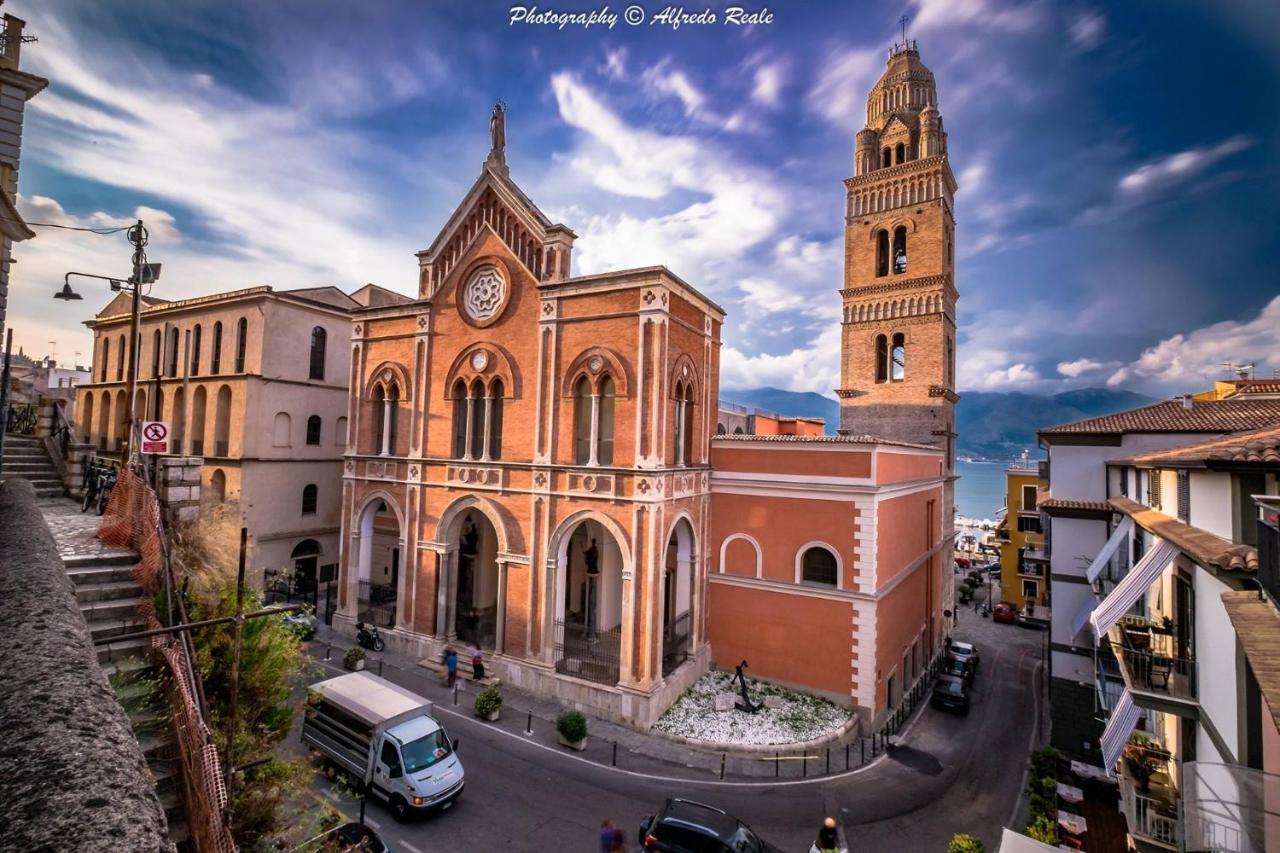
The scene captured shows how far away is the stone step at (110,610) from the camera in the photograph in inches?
273

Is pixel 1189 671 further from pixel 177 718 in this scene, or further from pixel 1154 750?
pixel 177 718

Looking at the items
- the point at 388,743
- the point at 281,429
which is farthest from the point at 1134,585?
the point at 281,429

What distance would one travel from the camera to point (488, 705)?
15.9 meters

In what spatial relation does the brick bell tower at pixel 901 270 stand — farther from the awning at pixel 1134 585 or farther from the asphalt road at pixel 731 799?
the awning at pixel 1134 585

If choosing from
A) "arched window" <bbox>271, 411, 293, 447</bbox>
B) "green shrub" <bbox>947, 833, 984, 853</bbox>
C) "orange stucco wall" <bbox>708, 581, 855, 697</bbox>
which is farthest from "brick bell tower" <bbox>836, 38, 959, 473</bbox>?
"arched window" <bbox>271, 411, 293, 447</bbox>

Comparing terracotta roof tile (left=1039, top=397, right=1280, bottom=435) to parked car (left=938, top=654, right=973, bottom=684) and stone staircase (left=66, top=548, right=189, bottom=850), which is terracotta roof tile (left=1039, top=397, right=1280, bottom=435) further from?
stone staircase (left=66, top=548, right=189, bottom=850)

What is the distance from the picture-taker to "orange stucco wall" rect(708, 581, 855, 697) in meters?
17.6

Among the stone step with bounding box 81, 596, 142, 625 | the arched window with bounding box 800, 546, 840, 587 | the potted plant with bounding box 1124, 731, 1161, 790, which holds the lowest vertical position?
the potted plant with bounding box 1124, 731, 1161, 790

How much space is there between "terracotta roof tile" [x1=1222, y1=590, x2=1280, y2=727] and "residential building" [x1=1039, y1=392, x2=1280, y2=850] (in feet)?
0.08

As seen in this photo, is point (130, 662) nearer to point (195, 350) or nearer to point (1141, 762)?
point (1141, 762)

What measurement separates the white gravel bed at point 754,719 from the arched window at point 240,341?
80.2 feet

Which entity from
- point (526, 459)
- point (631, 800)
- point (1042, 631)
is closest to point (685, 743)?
point (631, 800)

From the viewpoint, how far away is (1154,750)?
11.1m

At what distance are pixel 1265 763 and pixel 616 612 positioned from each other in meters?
16.3
